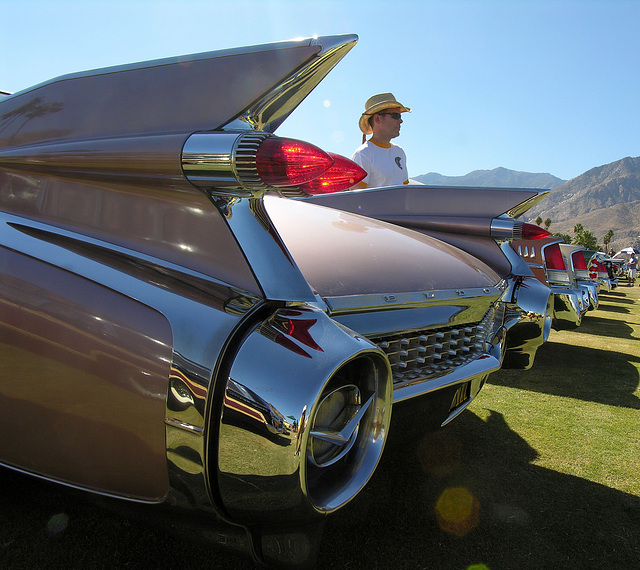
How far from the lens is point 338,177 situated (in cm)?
130

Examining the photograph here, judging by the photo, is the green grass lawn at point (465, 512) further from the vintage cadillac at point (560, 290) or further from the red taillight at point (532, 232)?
the vintage cadillac at point (560, 290)

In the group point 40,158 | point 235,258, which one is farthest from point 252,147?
point 40,158

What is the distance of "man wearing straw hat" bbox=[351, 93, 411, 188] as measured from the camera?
3.75m

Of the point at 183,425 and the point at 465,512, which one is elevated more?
the point at 183,425

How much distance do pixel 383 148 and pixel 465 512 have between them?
2.85 meters

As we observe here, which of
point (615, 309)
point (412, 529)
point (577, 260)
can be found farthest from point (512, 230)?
point (615, 309)

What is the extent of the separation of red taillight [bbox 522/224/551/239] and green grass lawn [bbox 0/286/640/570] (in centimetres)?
111

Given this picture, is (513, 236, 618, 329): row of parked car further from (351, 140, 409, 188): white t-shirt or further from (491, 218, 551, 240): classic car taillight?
(351, 140, 409, 188): white t-shirt

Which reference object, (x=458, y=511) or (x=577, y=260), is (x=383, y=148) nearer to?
(x=458, y=511)

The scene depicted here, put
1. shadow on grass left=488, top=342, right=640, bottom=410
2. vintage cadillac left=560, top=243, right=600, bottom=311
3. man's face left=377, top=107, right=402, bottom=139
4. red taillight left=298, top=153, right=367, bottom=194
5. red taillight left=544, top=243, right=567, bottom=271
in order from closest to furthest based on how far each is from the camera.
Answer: red taillight left=298, top=153, right=367, bottom=194, shadow on grass left=488, top=342, right=640, bottom=410, man's face left=377, top=107, right=402, bottom=139, red taillight left=544, top=243, right=567, bottom=271, vintage cadillac left=560, top=243, right=600, bottom=311

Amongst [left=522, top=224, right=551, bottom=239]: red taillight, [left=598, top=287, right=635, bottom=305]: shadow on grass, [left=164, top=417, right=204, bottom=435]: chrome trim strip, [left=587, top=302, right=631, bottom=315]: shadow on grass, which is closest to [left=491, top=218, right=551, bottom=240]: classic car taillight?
[left=522, top=224, right=551, bottom=239]: red taillight

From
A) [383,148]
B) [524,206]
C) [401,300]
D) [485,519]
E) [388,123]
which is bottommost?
[485,519]

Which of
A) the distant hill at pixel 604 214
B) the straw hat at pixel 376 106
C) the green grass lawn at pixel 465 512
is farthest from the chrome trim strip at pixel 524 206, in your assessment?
the distant hill at pixel 604 214

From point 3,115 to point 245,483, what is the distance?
3.89 feet
